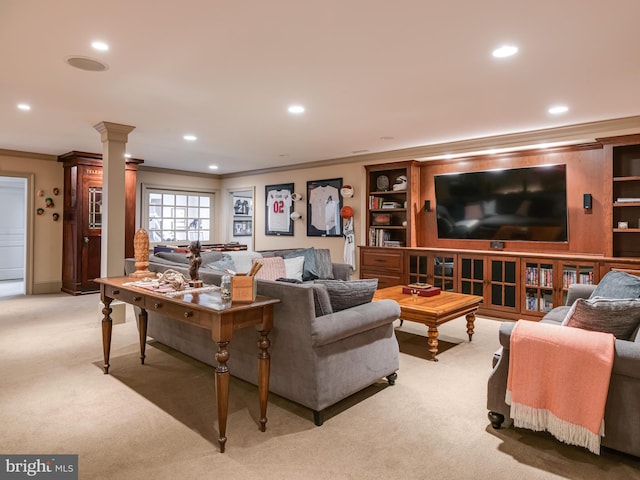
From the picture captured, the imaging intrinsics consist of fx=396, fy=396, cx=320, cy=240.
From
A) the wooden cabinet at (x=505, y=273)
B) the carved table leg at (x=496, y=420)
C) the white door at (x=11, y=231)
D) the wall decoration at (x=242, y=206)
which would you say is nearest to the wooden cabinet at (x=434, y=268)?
the wooden cabinet at (x=505, y=273)

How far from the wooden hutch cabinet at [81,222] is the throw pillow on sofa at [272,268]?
3.65m

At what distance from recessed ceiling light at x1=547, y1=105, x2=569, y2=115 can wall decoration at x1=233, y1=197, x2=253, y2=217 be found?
6.52 meters

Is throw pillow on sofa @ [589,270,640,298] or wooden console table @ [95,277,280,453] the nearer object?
wooden console table @ [95,277,280,453]

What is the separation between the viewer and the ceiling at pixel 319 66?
2160 mm

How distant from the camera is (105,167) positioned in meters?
4.53

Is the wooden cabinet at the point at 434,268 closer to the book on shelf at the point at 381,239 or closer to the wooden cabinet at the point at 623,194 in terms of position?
the book on shelf at the point at 381,239

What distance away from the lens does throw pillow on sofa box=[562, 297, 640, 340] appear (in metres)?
2.07

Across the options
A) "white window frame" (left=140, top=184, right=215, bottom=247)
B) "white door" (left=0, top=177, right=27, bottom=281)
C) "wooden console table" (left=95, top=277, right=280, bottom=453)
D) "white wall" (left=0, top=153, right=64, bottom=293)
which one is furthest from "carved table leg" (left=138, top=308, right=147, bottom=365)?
"white door" (left=0, top=177, right=27, bottom=281)

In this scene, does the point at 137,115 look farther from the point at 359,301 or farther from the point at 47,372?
the point at 359,301

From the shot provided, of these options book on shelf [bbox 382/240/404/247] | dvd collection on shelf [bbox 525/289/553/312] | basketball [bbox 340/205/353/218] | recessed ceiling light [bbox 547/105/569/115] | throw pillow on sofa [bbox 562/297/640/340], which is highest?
recessed ceiling light [bbox 547/105/569/115]

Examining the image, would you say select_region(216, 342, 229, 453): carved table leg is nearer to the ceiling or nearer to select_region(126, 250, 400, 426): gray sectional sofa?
select_region(126, 250, 400, 426): gray sectional sofa

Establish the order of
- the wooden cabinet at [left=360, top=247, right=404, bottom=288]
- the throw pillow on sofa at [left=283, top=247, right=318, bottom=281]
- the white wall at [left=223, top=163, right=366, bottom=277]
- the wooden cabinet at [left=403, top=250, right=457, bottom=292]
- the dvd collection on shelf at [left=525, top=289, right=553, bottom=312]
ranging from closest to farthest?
the dvd collection on shelf at [left=525, top=289, right=553, bottom=312]
the throw pillow on sofa at [left=283, top=247, right=318, bottom=281]
the wooden cabinet at [left=403, top=250, right=457, bottom=292]
the wooden cabinet at [left=360, top=247, right=404, bottom=288]
the white wall at [left=223, top=163, right=366, bottom=277]

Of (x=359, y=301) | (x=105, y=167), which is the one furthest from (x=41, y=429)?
(x=105, y=167)

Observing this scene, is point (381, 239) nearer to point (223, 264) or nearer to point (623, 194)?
point (223, 264)
